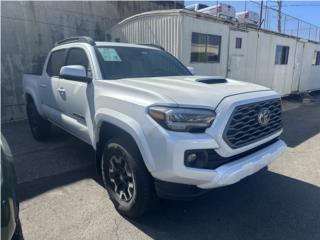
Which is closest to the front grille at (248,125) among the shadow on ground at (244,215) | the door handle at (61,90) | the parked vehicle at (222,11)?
the shadow on ground at (244,215)

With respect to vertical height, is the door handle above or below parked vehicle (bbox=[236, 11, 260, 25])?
below

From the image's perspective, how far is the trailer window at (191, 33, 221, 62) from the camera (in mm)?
7763

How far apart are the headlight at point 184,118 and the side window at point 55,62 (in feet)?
9.23

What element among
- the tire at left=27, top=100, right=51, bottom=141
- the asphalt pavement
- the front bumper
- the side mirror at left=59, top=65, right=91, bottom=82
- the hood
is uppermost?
the side mirror at left=59, top=65, right=91, bottom=82

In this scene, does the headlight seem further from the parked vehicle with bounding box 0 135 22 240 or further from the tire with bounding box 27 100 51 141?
the tire with bounding box 27 100 51 141

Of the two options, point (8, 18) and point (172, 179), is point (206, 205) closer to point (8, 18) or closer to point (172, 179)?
point (172, 179)

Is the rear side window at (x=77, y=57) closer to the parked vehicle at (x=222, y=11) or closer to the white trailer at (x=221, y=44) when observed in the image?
the white trailer at (x=221, y=44)

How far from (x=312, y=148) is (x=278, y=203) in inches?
102

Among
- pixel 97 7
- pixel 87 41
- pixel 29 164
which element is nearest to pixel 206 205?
pixel 87 41

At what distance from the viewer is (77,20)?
8.64 metres

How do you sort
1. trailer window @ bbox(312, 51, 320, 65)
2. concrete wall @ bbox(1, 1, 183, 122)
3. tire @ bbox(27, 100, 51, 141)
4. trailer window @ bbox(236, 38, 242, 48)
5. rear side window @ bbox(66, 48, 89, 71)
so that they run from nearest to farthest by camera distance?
rear side window @ bbox(66, 48, 89, 71) < tire @ bbox(27, 100, 51, 141) < concrete wall @ bbox(1, 1, 183, 122) < trailer window @ bbox(236, 38, 242, 48) < trailer window @ bbox(312, 51, 320, 65)

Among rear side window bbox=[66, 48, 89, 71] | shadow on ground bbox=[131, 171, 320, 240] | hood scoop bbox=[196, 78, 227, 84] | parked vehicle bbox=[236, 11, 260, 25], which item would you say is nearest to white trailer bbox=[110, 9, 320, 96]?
parked vehicle bbox=[236, 11, 260, 25]

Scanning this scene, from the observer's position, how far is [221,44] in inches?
337

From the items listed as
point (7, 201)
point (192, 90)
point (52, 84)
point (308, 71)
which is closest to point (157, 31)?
point (52, 84)
